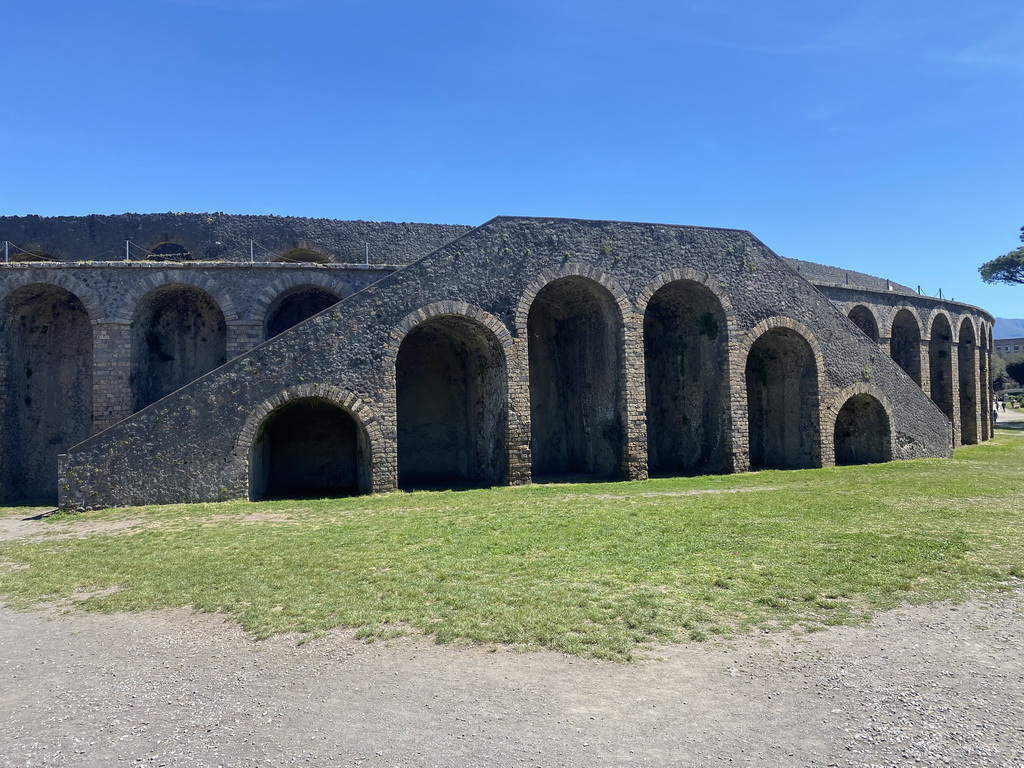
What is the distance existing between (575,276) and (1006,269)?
1561 inches

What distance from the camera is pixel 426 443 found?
61.9 feet

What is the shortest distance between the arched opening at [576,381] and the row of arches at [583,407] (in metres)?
0.03

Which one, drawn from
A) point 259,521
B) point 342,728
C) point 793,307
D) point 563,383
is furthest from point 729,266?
point 342,728

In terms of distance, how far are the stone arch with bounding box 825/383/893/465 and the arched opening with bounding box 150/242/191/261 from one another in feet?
62.0

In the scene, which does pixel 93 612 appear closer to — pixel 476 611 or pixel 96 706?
pixel 96 706

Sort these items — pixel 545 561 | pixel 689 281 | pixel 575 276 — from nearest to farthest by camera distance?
pixel 545 561
pixel 575 276
pixel 689 281

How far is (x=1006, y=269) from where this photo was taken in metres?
42.2

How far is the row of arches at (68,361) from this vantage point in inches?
646

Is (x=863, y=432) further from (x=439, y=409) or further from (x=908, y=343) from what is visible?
(x=439, y=409)

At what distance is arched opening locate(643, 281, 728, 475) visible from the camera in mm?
17750

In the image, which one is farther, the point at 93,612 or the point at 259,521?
the point at 259,521

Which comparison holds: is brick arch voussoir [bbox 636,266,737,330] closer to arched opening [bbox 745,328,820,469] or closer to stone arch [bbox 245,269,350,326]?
arched opening [bbox 745,328,820,469]

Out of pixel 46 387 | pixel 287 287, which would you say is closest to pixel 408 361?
pixel 287 287

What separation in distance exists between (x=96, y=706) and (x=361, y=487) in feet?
36.9
